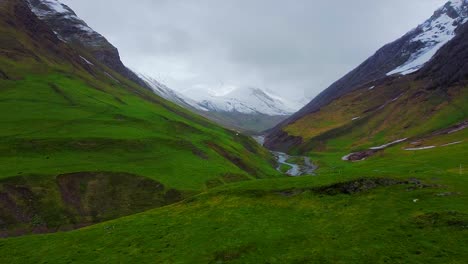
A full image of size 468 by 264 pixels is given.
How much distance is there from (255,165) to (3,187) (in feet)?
230

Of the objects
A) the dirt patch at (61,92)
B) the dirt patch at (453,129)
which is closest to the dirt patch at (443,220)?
the dirt patch at (453,129)

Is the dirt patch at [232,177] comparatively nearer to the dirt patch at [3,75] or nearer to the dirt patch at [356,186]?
the dirt patch at [356,186]

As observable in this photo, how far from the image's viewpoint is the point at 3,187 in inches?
2589

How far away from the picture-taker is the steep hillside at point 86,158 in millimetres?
66375

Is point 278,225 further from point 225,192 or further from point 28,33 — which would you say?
point 28,33

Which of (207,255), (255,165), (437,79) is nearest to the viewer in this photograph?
(207,255)

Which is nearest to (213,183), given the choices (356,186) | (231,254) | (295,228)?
(356,186)

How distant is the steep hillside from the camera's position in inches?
2613

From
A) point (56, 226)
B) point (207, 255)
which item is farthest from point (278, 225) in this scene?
point (56, 226)

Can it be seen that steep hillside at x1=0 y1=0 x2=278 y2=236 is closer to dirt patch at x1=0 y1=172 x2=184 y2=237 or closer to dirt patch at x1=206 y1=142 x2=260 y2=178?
dirt patch at x1=0 y1=172 x2=184 y2=237

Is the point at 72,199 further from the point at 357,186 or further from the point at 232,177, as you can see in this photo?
the point at 357,186

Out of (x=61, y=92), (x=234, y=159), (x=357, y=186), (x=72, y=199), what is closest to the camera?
(x=357, y=186)

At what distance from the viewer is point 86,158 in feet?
282

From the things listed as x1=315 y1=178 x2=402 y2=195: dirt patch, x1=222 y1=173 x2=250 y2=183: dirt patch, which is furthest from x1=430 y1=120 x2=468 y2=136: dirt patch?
x1=315 y1=178 x2=402 y2=195: dirt patch
